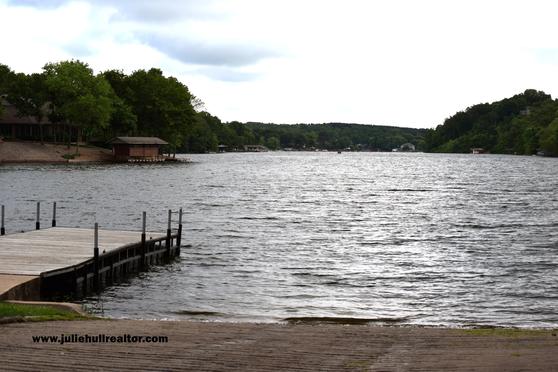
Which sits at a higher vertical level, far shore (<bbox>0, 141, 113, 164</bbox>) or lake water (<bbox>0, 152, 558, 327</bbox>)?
far shore (<bbox>0, 141, 113, 164</bbox>)

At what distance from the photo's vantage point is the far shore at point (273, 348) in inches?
429

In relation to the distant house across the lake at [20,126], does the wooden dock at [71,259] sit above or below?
below

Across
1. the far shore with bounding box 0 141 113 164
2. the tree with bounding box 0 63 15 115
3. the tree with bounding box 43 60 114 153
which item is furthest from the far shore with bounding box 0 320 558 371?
the tree with bounding box 0 63 15 115

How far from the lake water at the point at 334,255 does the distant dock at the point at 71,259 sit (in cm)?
81

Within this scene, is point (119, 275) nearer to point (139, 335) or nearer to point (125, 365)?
point (139, 335)

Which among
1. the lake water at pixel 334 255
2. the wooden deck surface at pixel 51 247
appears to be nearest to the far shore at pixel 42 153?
the lake water at pixel 334 255

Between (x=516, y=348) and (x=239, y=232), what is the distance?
114 feet

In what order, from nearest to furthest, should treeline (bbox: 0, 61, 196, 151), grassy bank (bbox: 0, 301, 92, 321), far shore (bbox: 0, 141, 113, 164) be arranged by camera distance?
1. grassy bank (bbox: 0, 301, 92, 321)
2. far shore (bbox: 0, 141, 113, 164)
3. treeline (bbox: 0, 61, 196, 151)

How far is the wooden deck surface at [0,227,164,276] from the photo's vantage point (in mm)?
23234

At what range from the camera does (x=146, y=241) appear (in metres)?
31.5

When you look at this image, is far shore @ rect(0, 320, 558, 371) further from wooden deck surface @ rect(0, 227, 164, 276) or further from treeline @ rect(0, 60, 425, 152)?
Result: treeline @ rect(0, 60, 425, 152)

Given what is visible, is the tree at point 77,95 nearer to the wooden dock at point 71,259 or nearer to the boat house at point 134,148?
the boat house at point 134,148

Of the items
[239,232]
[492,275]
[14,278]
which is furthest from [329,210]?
[14,278]

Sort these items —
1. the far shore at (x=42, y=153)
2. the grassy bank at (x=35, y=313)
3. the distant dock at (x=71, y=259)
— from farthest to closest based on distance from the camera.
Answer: the far shore at (x=42, y=153), the distant dock at (x=71, y=259), the grassy bank at (x=35, y=313)
